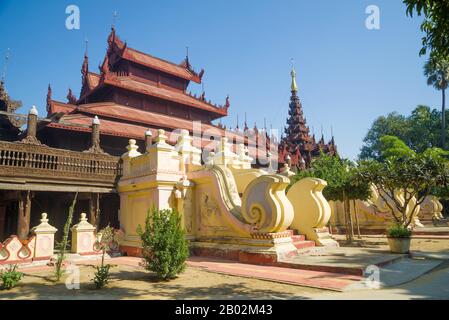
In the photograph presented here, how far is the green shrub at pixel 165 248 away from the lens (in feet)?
21.0

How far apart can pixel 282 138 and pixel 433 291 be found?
1501 inches

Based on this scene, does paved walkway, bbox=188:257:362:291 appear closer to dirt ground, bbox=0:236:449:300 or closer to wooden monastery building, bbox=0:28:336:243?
dirt ground, bbox=0:236:449:300

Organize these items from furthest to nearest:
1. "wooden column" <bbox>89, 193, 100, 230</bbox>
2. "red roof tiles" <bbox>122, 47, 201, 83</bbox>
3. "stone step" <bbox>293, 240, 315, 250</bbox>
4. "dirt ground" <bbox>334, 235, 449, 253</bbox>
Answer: "red roof tiles" <bbox>122, 47, 201, 83</bbox> < "wooden column" <bbox>89, 193, 100, 230</bbox> < "dirt ground" <bbox>334, 235, 449, 253</bbox> < "stone step" <bbox>293, 240, 315, 250</bbox>

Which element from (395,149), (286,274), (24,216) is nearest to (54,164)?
(24,216)

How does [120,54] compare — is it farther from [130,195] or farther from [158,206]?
[158,206]

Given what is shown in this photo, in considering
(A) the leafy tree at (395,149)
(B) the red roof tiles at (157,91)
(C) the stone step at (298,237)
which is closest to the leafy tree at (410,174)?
(C) the stone step at (298,237)

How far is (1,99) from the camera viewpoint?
16125mm

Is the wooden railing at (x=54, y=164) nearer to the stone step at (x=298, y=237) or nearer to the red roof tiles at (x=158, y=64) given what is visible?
the stone step at (x=298, y=237)

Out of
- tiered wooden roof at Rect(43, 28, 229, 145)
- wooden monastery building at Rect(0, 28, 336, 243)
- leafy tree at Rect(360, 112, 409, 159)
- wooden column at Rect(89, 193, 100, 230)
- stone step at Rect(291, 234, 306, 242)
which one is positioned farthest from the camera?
leafy tree at Rect(360, 112, 409, 159)

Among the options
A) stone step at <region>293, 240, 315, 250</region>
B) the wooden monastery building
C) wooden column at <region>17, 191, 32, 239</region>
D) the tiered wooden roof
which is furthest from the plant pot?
the tiered wooden roof

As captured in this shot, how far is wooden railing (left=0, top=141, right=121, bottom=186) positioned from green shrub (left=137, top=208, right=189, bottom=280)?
5.68m

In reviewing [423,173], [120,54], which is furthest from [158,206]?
[120,54]

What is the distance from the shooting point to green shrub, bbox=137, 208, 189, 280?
641cm

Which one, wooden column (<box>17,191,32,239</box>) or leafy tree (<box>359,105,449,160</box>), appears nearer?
wooden column (<box>17,191,32,239</box>)
